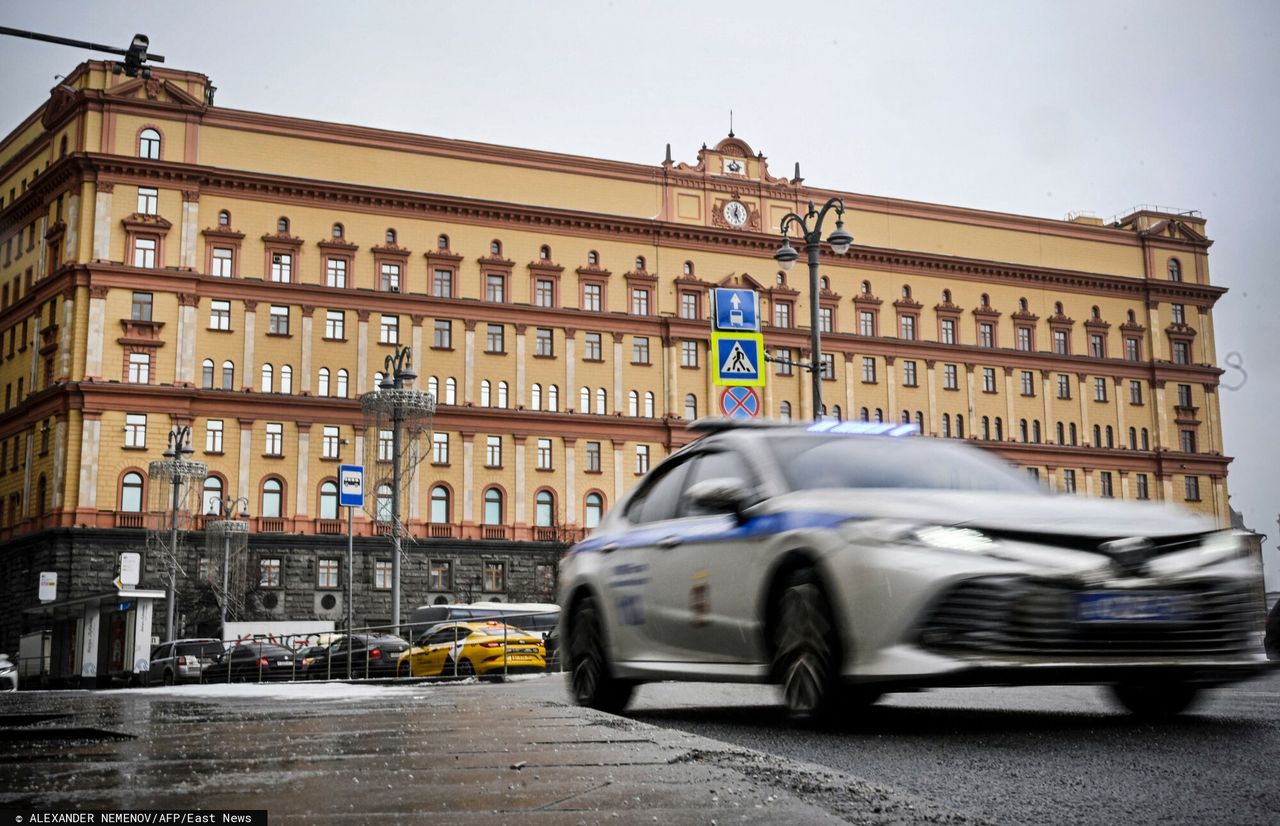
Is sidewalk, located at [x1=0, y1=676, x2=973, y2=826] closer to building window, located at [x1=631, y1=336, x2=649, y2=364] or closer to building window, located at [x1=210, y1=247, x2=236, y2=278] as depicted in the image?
building window, located at [x1=210, y1=247, x2=236, y2=278]

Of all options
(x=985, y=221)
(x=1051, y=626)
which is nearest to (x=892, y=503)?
(x=1051, y=626)

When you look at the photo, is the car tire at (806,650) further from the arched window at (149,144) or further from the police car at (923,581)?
the arched window at (149,144)

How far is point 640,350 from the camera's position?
246ft

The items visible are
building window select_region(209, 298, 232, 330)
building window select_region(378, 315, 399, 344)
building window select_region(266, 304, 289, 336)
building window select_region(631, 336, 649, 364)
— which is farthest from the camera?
building window select_region(631, 336, 649, 364)

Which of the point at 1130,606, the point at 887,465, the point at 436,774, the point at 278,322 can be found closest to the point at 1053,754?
the point at 1130,606

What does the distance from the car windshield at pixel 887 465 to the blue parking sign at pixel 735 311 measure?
14.8 m

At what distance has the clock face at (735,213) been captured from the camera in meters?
76.9

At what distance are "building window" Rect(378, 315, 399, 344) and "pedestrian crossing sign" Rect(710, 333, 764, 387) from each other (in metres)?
48.6

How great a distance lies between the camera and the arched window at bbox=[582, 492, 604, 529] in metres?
71.7

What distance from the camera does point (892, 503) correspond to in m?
6.52

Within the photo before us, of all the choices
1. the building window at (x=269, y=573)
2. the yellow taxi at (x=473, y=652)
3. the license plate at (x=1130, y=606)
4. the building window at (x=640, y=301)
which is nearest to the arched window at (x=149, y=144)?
the building window at (x=269, y=573)

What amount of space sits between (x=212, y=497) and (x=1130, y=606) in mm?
62048


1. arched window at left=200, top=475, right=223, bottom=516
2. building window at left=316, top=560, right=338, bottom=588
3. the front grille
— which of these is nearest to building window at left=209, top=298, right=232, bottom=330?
arched window at left=200, top=475, right=223, bottom=516

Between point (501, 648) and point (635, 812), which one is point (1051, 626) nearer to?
point (635, 812)
